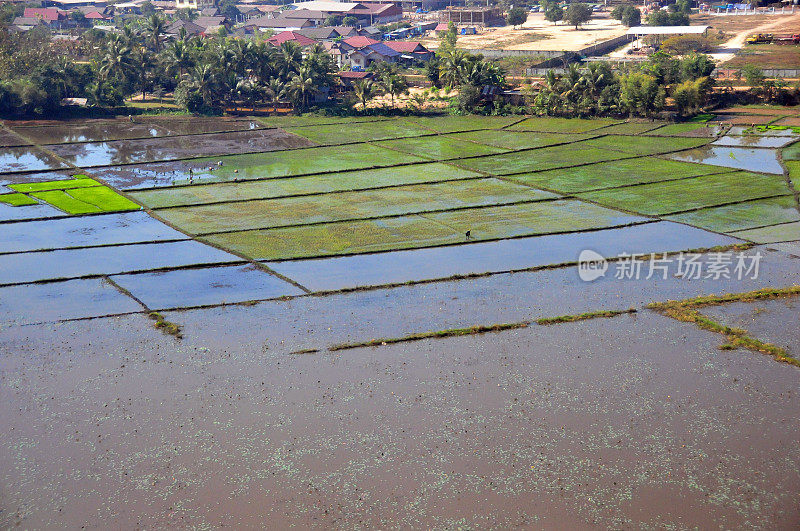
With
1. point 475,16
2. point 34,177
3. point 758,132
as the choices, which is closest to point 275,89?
point 34,177

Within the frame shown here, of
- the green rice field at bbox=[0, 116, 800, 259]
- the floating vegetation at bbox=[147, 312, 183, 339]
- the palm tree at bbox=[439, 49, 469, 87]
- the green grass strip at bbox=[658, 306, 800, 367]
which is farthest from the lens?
the palm tree at bbox=[439, 49, 469, 87]

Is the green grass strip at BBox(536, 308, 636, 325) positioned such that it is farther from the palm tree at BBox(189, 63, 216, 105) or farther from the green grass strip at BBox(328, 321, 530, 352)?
the palm tree at BBox(189, 63, 216, 105)

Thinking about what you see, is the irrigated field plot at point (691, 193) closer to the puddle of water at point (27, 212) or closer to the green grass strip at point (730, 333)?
the green grass strip at point (730, 333)

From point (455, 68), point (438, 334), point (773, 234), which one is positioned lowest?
point (438, 334)

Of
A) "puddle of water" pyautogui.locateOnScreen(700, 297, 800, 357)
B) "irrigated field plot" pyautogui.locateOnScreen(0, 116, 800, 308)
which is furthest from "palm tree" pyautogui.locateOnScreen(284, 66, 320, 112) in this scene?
"puddle of water" pyautogui.locateOnScreen(700, 297, 800, 357)

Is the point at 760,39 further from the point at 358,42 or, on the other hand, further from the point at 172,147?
the point at 172,147

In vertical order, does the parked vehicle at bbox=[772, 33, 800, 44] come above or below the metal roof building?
below
